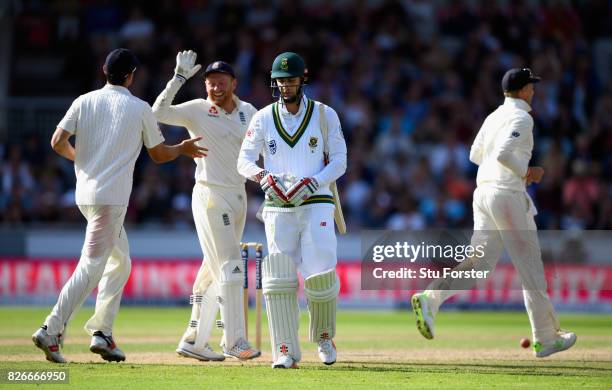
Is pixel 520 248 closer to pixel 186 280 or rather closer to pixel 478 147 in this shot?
pixel 478 147

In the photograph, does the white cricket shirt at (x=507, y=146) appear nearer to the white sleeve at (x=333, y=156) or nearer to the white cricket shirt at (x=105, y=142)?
the white sleeve at (x=333, y=156)

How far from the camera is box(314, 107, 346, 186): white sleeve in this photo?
9.52m

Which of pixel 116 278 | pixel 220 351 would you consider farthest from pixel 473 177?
pixel 116 278

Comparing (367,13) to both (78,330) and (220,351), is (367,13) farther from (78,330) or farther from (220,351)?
(220,351)

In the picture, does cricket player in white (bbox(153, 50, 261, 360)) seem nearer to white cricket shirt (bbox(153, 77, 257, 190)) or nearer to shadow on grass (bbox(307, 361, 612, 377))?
white cricket shirt (bbox(153, 77, 257, 190))

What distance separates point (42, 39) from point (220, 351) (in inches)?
572

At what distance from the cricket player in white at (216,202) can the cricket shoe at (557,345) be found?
2.48 m

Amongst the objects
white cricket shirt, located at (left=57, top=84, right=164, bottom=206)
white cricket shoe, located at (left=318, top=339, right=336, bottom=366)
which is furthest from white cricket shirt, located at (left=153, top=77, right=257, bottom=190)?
white cricket shoe, located at (left=318, top=339, right=336, bottom=366)

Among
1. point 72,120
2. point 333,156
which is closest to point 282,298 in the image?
point 333,156

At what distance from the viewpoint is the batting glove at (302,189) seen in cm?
941

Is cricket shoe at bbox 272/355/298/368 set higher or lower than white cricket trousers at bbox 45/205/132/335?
lower

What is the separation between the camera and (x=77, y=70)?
2314 centimetres

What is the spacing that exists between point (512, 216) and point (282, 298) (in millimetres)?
2453

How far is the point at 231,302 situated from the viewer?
1036 centimetres
